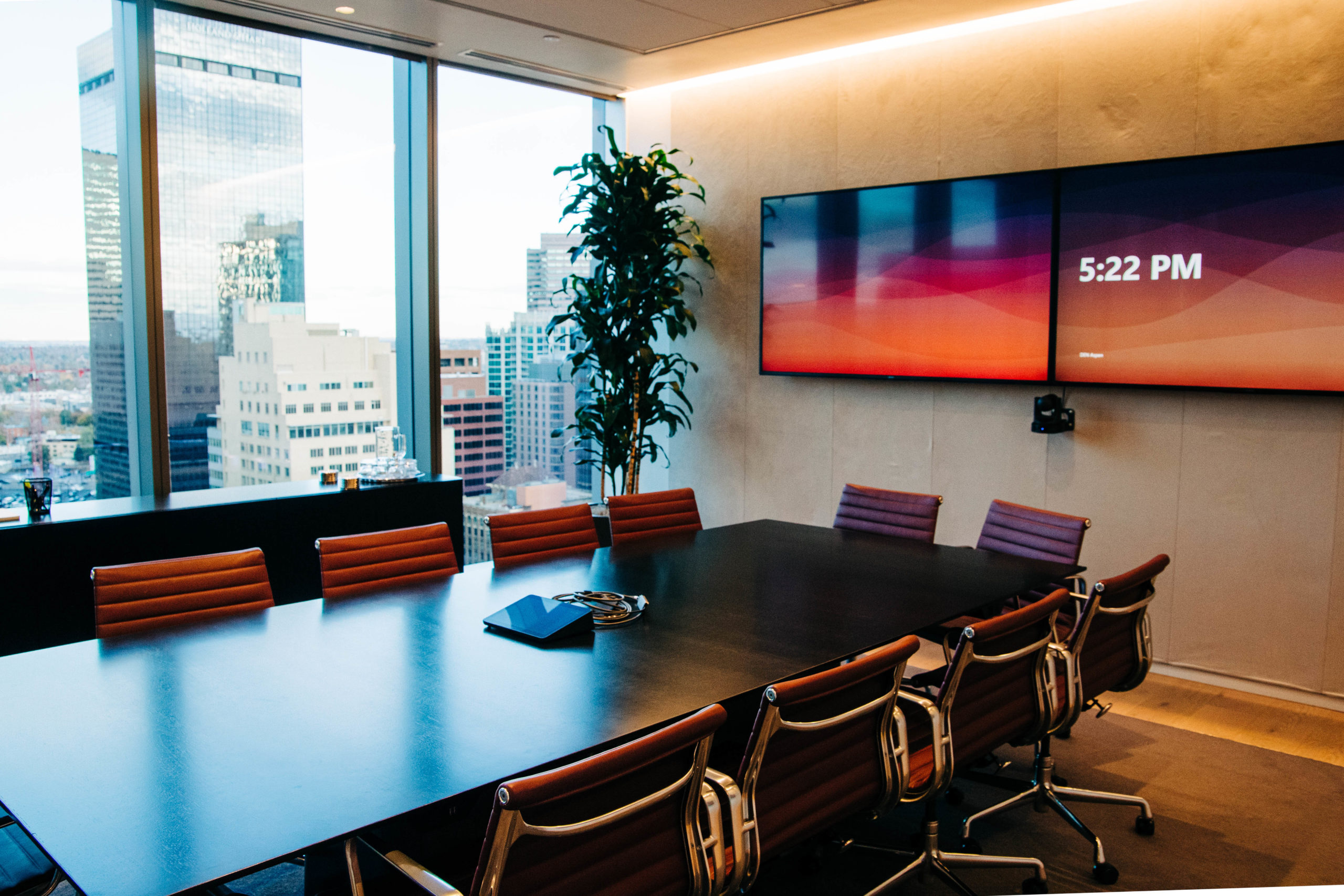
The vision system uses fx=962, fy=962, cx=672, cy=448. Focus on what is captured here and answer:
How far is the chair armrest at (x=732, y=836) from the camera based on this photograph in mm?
2018

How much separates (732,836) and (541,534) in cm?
211

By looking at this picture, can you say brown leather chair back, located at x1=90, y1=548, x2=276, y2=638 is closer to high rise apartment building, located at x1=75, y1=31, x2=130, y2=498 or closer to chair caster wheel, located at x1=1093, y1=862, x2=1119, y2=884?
high rise apartment building, located at x1=75, y1=31, x2=130, y2=498

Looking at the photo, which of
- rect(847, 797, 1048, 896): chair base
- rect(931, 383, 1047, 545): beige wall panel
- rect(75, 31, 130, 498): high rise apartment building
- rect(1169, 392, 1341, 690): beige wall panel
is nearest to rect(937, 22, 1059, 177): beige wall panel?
rect(931, 383, 1047, 545): beige wall panel

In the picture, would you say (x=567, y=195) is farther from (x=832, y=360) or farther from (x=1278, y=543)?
(x=1278, y=543)

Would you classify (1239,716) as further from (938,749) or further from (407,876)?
(407,876)

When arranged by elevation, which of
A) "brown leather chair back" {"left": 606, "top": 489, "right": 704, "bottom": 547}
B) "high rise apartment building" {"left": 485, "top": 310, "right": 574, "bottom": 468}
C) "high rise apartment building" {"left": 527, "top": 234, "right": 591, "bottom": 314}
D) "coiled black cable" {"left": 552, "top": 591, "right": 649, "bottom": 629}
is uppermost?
"high rise apartment building" {"left": 527, "top": 234, "right": 591, "bottom": 314}

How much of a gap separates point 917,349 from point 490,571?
3134mm

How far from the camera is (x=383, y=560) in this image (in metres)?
3.47

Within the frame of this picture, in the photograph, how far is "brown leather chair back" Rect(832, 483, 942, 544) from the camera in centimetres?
436

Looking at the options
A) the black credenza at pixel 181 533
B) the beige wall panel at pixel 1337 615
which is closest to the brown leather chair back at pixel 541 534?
the black credenza at pixel 181 533

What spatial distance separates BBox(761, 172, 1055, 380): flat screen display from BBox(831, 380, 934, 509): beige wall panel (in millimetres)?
169

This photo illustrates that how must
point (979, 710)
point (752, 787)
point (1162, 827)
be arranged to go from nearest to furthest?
point (752, 787) → point (979, 710) → point (1162, 827)

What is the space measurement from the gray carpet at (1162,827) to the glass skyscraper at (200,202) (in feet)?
13.0

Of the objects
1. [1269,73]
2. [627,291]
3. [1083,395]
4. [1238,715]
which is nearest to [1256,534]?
[1238,715]
